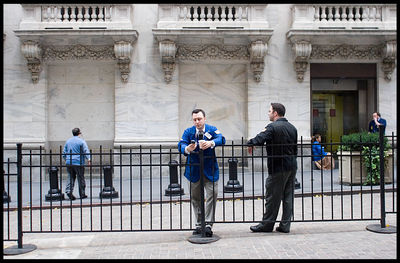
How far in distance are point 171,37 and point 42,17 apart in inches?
173

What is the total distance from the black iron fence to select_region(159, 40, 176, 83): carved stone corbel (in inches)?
116

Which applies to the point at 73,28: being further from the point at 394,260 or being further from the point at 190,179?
the point at 394,260

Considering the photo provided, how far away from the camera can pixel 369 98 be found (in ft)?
53.8

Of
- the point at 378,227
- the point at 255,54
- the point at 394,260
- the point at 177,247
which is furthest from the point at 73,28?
the point at 394,260

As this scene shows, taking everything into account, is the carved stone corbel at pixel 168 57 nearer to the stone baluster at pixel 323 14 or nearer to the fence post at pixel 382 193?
the stone baluster at pixel 323 14

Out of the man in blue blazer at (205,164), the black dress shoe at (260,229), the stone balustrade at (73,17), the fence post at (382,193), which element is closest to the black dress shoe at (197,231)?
the man in blue blazer at (205,164)

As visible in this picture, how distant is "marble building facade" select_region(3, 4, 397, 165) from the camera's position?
1463 centimetres

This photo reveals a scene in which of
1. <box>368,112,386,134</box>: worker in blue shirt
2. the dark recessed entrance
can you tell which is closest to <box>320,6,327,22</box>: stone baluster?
the dark recessed entrance

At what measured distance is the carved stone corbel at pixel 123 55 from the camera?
14.5 m

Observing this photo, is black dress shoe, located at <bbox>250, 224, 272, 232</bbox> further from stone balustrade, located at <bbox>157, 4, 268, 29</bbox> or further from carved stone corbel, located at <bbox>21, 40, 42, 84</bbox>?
carved stone corbel, located at <bbox>21, 40, 42, 84</bbox>

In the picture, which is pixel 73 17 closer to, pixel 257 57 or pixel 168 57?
pixel 168 57

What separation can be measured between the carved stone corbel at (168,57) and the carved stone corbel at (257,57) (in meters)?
2.65

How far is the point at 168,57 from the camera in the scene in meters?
14.8

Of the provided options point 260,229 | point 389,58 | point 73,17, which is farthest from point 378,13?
point 260,229
